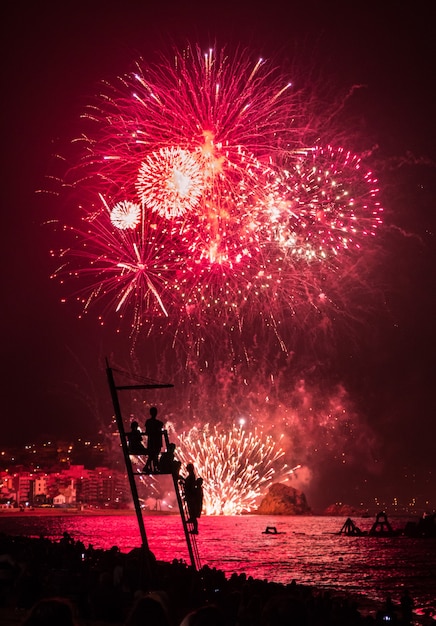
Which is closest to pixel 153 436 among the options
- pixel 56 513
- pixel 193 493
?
pixel 193 493

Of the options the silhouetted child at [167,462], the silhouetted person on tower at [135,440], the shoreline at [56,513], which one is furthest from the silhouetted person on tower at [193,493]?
the shoreline at [56,513]

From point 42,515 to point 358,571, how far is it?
459ft

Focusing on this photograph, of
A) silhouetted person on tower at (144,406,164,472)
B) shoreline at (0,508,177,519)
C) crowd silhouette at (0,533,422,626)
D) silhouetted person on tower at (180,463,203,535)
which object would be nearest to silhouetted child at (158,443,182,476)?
silhouetted person on tower at (144,406,164,472)

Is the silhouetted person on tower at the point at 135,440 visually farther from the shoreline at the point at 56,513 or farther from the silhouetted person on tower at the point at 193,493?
the shoreline at the point at 56,513

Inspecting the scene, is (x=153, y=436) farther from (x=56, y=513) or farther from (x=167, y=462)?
(x=56, y=513)

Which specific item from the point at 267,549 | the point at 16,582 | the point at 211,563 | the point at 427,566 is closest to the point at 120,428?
the point at 16,582

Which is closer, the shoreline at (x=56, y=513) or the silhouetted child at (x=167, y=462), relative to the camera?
the silhouetted child at (x=167, y=462)

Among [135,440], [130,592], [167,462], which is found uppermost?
[135,440]

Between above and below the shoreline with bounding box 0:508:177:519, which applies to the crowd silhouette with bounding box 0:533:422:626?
below

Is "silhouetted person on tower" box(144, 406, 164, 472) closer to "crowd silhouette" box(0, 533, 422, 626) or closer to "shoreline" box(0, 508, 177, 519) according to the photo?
"crowd silhouette" box(0, 533, 422, 626)

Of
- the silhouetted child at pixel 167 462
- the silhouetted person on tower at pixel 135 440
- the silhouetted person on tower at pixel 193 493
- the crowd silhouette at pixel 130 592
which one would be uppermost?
the silhouetted person on tower at pixel 135 440

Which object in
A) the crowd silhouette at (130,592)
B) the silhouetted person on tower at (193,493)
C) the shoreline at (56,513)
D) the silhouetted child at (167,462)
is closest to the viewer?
the crowd silhouette at (130,592)

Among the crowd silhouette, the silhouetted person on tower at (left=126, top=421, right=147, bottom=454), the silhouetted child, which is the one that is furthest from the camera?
the silhouetted child

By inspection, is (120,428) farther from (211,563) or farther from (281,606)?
(211,563)
